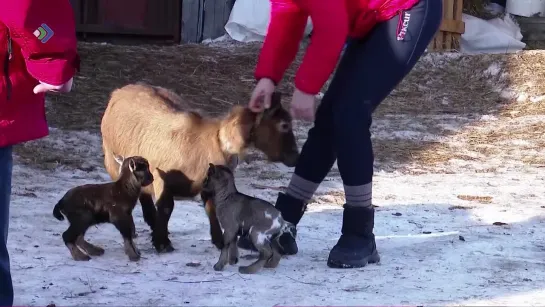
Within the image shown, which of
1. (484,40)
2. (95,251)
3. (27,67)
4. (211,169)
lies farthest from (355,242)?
(484,40)

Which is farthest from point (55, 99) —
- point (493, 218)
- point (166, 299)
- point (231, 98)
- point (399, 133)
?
point (166, 299)

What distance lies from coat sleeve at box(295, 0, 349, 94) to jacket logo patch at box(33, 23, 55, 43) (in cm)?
119

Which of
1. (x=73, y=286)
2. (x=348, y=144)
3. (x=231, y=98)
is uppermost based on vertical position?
(x=348, y=144)

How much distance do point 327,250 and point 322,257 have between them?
0.16 metres

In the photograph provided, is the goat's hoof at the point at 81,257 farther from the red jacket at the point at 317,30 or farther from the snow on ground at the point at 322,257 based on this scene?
the red jacket at the point at 317,30

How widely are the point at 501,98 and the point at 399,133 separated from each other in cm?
198

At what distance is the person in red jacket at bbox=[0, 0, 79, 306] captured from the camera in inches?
115

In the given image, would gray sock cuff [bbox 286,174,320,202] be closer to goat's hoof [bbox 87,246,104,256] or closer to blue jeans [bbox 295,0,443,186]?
blue jeans [bbox 295,0,443,186]

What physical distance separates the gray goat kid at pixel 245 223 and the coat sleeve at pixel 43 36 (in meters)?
1.30

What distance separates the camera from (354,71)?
13.4ft

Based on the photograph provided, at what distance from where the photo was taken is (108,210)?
4246 millimetres

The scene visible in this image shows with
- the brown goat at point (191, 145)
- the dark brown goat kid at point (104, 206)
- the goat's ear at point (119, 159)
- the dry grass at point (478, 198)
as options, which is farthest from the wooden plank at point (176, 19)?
the dark brown goat kid at point (104, 206)

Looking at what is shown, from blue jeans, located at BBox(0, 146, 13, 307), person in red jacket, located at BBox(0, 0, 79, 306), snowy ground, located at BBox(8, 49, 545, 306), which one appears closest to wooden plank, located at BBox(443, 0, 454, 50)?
snowy ground, located at BBox(8, 49, 545, 306)

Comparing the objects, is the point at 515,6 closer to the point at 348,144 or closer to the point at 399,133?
the point at 399,133
